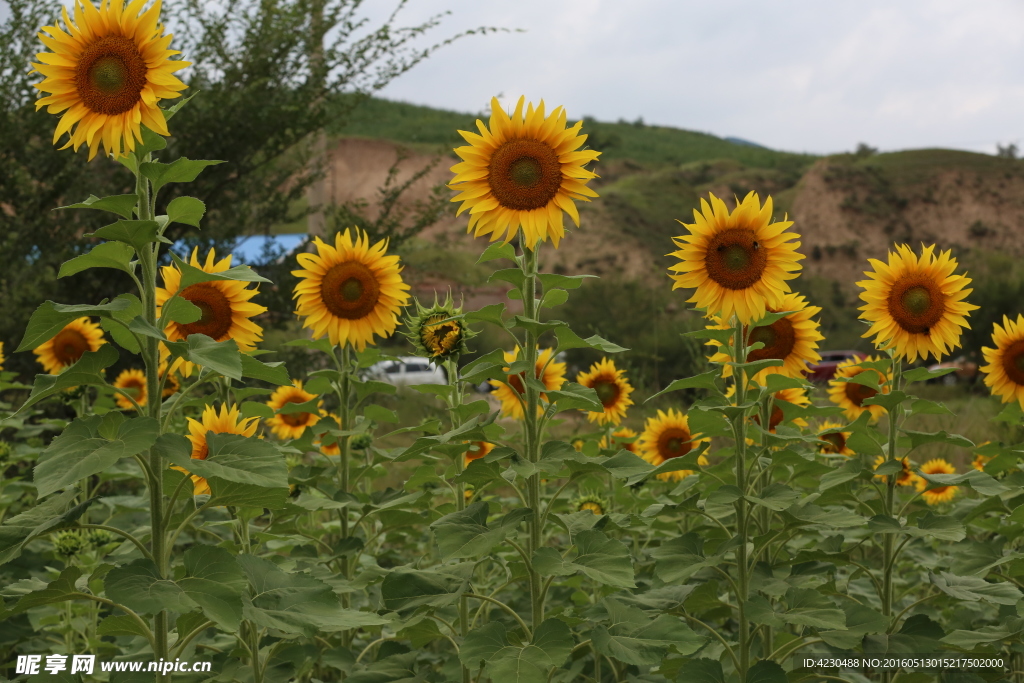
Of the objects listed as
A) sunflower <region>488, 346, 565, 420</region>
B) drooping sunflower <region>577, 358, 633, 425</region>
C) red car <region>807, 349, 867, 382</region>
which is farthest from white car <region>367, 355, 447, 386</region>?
red car <region>807, 349, 867, 382</region>

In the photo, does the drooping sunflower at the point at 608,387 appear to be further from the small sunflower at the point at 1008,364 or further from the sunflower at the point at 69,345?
the sunflower at the point at 69,345

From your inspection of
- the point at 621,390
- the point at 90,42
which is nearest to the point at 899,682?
the point at 621,390

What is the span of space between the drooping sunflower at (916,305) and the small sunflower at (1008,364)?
337mm

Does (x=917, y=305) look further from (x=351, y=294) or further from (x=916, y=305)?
(x=351, y=294)

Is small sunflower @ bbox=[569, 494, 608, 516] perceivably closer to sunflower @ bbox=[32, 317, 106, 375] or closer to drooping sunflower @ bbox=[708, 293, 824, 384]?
drooping sunflower @ bbox=[708, 293, 824, 384]

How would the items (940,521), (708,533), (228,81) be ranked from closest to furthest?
(940,521) → (708,533) → (228,81)

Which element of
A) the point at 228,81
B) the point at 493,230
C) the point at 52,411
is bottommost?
the point at 52,411

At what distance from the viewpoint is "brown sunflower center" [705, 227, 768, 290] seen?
9.25 ft

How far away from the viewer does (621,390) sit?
470cm

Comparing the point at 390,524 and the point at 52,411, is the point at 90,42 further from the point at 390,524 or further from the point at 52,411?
the point at 52,411

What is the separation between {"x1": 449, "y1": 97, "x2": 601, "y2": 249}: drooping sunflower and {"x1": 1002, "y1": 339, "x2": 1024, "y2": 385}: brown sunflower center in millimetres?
1972

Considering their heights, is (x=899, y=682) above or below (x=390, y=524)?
below

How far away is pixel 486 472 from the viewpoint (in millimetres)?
2346

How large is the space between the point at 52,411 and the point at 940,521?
6531 millimetres
